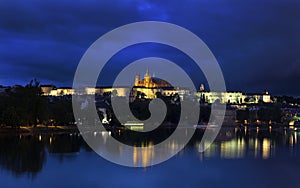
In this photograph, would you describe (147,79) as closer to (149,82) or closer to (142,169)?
(149,82)

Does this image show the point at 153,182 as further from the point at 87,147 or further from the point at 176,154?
the point at 87,147

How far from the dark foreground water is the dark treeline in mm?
6522

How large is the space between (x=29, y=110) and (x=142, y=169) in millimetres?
16869

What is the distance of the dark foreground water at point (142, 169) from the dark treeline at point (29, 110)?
21.4 ft

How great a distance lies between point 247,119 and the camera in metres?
64.0

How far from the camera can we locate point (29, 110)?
96.6ft

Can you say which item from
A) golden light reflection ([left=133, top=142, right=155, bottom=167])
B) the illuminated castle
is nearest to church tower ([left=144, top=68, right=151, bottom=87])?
the illuminated castle

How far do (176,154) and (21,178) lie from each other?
27.5ft

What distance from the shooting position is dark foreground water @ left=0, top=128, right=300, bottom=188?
12.5m

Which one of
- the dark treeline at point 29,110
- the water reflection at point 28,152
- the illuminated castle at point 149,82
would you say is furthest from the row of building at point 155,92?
the water reflection at point 28,152

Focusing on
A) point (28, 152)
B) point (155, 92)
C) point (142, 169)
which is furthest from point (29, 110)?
point (155, 92)

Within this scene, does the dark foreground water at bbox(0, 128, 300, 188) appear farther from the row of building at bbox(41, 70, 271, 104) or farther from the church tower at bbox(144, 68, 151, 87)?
the church tower at bbox(144, 68, 151, 87)

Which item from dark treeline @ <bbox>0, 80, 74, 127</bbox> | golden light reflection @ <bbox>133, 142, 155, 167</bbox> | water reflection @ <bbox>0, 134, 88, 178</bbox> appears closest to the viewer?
water reflection @ <bbox>0, 134, 88, 178</bbox>

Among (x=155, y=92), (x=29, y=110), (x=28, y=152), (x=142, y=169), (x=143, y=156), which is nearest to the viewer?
(x=142, y=169)
